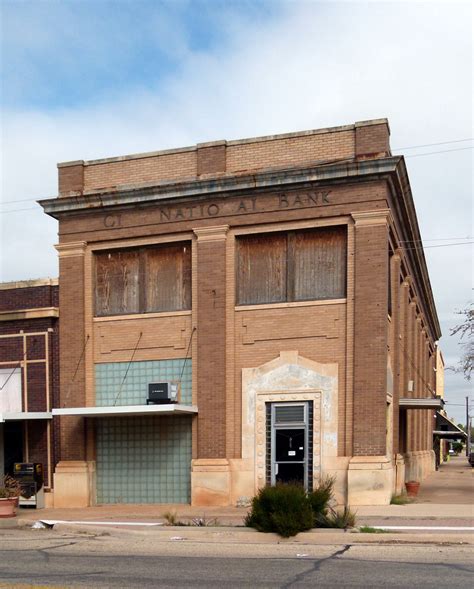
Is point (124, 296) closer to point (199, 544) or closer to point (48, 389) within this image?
point (48, 389)

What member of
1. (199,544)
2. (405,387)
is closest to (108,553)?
(199,544)

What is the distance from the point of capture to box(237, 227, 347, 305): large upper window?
65.4 feet

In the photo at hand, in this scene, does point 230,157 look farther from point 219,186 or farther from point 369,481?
point 369,481

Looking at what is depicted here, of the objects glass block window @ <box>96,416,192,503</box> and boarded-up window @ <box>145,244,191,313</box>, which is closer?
glass block window @ <box>96,416,192,503</box>

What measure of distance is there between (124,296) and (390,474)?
8425 millimetres

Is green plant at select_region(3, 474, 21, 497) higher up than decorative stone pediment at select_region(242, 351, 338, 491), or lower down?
lower down

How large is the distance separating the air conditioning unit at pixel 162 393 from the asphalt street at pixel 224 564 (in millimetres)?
5793

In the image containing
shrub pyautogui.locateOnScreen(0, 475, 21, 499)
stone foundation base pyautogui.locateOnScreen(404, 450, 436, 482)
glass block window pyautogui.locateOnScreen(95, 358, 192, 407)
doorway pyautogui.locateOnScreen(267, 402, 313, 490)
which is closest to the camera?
shrub pyautogui.locateOnScreen(0, 475, 21, 499)

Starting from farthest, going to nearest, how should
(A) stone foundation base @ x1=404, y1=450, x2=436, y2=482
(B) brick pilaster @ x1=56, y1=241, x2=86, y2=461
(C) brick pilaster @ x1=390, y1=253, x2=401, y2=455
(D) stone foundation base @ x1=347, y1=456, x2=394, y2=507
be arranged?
1. (A) stone foundation base @ x1=404, y1=450, x2=436, y2=482
2. (C) brick pilaster @ x1=390, y1=253, x2=401, y2=455
3. (B) brick pilaster @ x1=56, y1=241, x2=86, y2=461
4. (D) stone foundation base @ x1=347, y1=456, x2=394, y2=507

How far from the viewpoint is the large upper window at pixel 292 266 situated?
19922 mm

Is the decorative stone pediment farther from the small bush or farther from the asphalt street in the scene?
the asphalt street

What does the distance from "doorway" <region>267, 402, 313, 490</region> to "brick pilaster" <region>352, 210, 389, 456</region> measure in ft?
4.37

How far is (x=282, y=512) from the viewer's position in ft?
46.4

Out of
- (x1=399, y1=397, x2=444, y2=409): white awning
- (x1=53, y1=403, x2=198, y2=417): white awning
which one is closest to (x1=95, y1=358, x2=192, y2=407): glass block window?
(x1=53, y1=403, x2=198, y2=417): white awning
